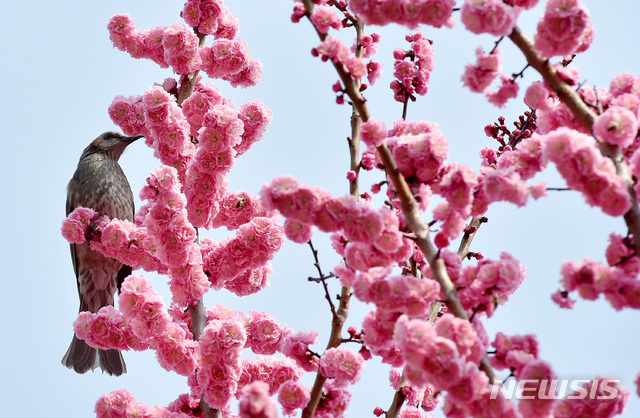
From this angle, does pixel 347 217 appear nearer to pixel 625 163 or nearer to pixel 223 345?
pixel 625 163

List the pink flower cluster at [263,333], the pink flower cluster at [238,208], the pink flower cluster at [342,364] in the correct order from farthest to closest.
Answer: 1. the pink flower cluster at [238,208]
2. the pink flower cluster at [263,333]
3. the pink flower cluster at [342,364]

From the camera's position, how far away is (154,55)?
4.23 meters

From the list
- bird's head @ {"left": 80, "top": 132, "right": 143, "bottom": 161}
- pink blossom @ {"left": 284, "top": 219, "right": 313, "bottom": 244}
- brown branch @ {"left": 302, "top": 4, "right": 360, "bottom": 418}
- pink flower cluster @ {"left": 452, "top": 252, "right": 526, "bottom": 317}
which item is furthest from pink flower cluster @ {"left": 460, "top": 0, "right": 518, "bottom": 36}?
bird's head @ {"left": 80, "top": 132, "right": 143, "bottom": 161}

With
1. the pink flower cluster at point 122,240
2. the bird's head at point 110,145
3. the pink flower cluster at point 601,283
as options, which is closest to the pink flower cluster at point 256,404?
the pink flower cluster at point 601,283

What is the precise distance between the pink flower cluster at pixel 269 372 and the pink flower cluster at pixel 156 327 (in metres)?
0.26

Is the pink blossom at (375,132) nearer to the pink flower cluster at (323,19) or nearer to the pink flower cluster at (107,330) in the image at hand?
the pink flower cluster at (323,19)

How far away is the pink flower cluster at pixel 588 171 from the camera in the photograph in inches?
75.0

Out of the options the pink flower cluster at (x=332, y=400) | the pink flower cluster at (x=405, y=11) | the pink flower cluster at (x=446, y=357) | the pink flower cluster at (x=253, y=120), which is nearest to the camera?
the pink flower cluster at (x=446, y=357)

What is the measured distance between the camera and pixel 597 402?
1.89 metres

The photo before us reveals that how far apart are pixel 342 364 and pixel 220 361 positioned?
86 centimetres

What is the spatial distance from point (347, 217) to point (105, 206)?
396 cm

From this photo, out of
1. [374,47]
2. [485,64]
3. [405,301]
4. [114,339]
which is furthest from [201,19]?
[405,301]

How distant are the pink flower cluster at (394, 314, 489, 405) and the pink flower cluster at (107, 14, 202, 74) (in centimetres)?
255

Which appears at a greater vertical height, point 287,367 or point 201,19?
point 201,19
